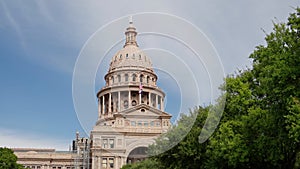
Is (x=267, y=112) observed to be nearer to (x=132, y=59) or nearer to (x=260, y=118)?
(x=260, y=118)

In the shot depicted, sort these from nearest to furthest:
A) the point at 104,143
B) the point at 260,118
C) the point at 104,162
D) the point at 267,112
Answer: the point at 267,112 < the point at 260,118 < the point at 104,143 < the point at 104,162

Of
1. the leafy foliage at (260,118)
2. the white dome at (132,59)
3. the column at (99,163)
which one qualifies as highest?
the white dome at (132,59)

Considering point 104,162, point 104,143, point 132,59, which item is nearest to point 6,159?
point 104,143

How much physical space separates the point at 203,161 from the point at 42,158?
8784cm

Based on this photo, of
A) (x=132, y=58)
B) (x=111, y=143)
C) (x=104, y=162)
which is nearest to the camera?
(x=132, y=58)

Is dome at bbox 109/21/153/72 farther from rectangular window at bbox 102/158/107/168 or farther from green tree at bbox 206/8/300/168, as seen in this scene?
rectangular window at bbox 102/158/107/168

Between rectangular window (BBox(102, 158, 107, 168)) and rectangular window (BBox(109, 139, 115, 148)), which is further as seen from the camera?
rectangular window (BBox(102, 158, 107, 168))

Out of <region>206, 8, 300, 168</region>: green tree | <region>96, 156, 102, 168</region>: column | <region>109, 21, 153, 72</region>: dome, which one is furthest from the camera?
<region>96, 156, 102, 168</region>: column

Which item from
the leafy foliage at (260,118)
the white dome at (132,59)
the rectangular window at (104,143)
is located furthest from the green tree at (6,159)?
the leafy foliage at (260,118)

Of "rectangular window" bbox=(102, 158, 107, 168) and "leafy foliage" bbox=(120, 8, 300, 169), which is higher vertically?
"rectangular window" bbox=(102, 158, 107, 168)

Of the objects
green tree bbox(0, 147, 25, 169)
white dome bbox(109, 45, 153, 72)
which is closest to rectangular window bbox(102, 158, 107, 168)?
green tree bbox(0, 147, 25, 169)

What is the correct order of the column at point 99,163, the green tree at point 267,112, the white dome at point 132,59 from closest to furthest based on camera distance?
1. the green tree at point 267,112
2. the white dome at point 132,59
3. the column at point 99,163

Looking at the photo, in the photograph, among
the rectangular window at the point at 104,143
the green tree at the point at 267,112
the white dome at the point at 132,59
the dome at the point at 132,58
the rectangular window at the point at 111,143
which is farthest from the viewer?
the rectangular window at the point at 111,143

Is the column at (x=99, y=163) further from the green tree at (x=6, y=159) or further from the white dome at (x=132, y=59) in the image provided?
the white dome at (x=132, y=59)
